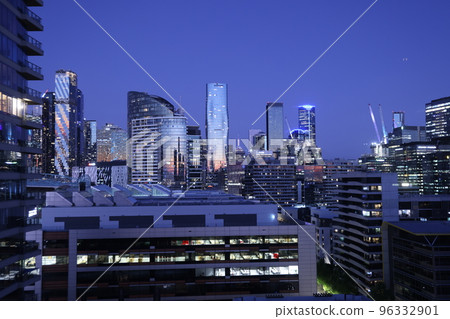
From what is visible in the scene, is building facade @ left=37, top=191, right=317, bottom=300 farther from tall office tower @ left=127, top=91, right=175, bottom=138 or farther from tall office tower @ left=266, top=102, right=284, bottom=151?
tall office tower @ left=266, top=102, right=284, bottom=151

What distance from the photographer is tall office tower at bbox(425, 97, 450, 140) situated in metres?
129

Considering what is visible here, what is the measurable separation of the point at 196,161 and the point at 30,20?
125 metres

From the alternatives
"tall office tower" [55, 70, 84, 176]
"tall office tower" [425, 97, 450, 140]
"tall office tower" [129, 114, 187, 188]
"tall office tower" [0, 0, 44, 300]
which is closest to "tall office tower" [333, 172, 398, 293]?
"tall office tower" [0, 0, 44, 300]

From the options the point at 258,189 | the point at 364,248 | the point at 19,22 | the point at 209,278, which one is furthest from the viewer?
the point at 258,189

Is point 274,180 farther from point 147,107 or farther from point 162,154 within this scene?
point 147,107

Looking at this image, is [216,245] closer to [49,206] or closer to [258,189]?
[49,206]

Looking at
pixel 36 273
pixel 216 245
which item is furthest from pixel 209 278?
pixel 36 273

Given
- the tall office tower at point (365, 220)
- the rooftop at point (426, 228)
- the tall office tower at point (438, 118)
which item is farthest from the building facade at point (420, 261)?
the tall office tower at point (438, 118)

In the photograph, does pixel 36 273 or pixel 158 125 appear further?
pixel 158 125

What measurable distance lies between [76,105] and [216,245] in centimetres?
16253

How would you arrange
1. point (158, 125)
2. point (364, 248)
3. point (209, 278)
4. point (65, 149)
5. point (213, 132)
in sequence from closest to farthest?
point (209, 278) < point (364, 248) < point (158, 125) < point (65, 149) < point (213, 132)

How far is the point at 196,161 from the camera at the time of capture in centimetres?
13712

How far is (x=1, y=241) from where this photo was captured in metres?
10.3

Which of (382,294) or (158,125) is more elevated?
(158,125)
